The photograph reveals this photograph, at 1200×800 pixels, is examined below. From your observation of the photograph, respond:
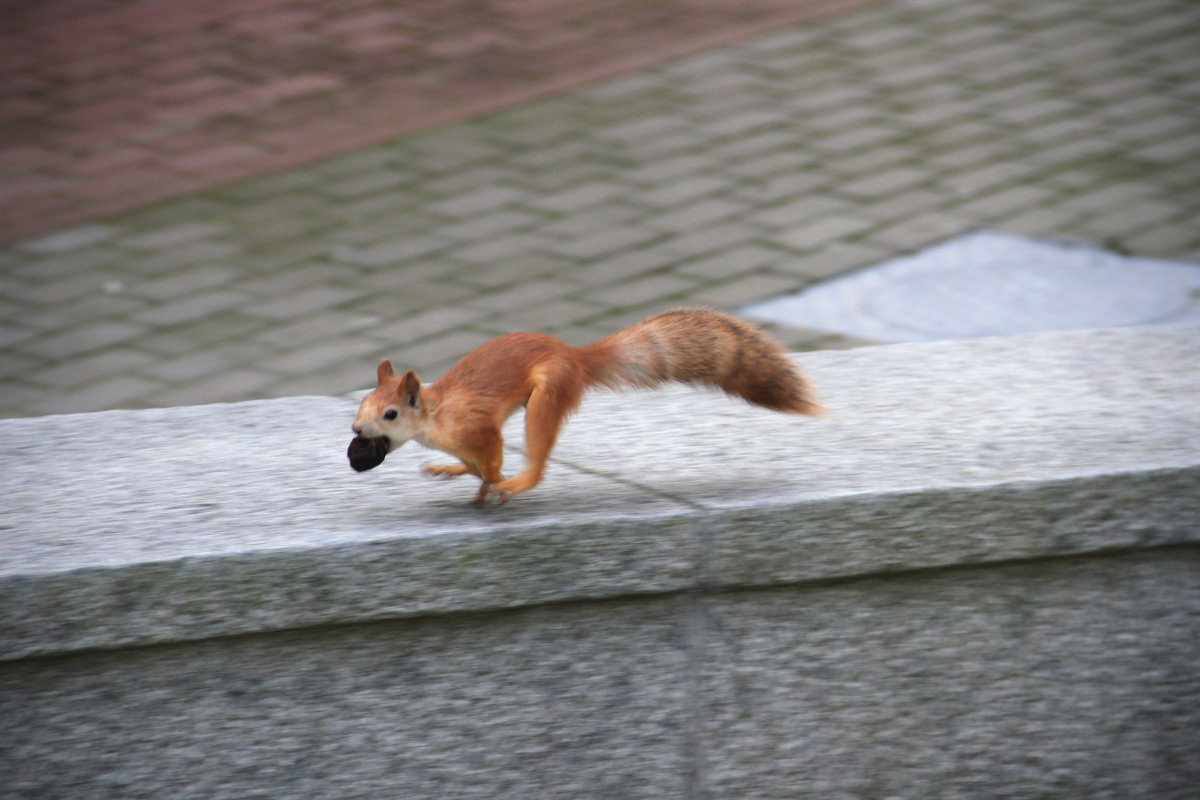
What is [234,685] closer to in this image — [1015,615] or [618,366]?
[618,366]

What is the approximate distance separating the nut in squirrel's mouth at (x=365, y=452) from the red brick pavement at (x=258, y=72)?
13.5 feet

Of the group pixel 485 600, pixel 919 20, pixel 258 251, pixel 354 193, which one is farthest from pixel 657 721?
pixel 919 20

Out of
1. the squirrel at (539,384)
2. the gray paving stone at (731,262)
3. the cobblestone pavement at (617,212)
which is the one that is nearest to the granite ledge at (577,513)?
the squirrel at (539,384)

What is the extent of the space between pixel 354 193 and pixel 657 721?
402cm

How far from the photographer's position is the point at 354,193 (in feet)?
18.1

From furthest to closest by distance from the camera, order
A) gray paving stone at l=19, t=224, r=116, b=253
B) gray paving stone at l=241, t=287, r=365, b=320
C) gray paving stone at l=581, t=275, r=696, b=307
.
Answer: gray paving stone at l=19, t=224, r=116, b=253 → gray paving stone at l=241, t=287, r=365, b=320 → gray paving stone at l=581, t=275, r=696, b=307

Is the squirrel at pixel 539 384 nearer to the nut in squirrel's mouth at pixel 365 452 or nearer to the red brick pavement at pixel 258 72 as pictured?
the nut in squirrel's mouth at pixel 365 452

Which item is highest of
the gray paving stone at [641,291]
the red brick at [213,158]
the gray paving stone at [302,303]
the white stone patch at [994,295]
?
the red brick at [213,158]

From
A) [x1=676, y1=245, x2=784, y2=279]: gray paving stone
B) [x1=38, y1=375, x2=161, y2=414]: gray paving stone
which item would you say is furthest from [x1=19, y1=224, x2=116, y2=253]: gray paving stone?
[x1=676, y1=245, x2=784, y2=279]: gray paving stone

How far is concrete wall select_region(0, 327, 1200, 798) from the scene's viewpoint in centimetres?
183

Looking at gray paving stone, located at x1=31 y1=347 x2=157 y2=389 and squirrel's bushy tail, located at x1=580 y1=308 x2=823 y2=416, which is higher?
gray paving stone, located at x1=31 y1=347 x2=157 y2=389

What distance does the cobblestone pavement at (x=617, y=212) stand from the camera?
429cm

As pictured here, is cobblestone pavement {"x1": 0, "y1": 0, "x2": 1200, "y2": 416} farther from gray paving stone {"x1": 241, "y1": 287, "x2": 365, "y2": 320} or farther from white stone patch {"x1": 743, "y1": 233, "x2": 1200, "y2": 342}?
white stone patch {"x1": 743, "y1": 233, "x2": 1200, "y2": 342}

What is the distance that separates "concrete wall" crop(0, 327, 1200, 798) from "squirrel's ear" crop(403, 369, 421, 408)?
223 mm
